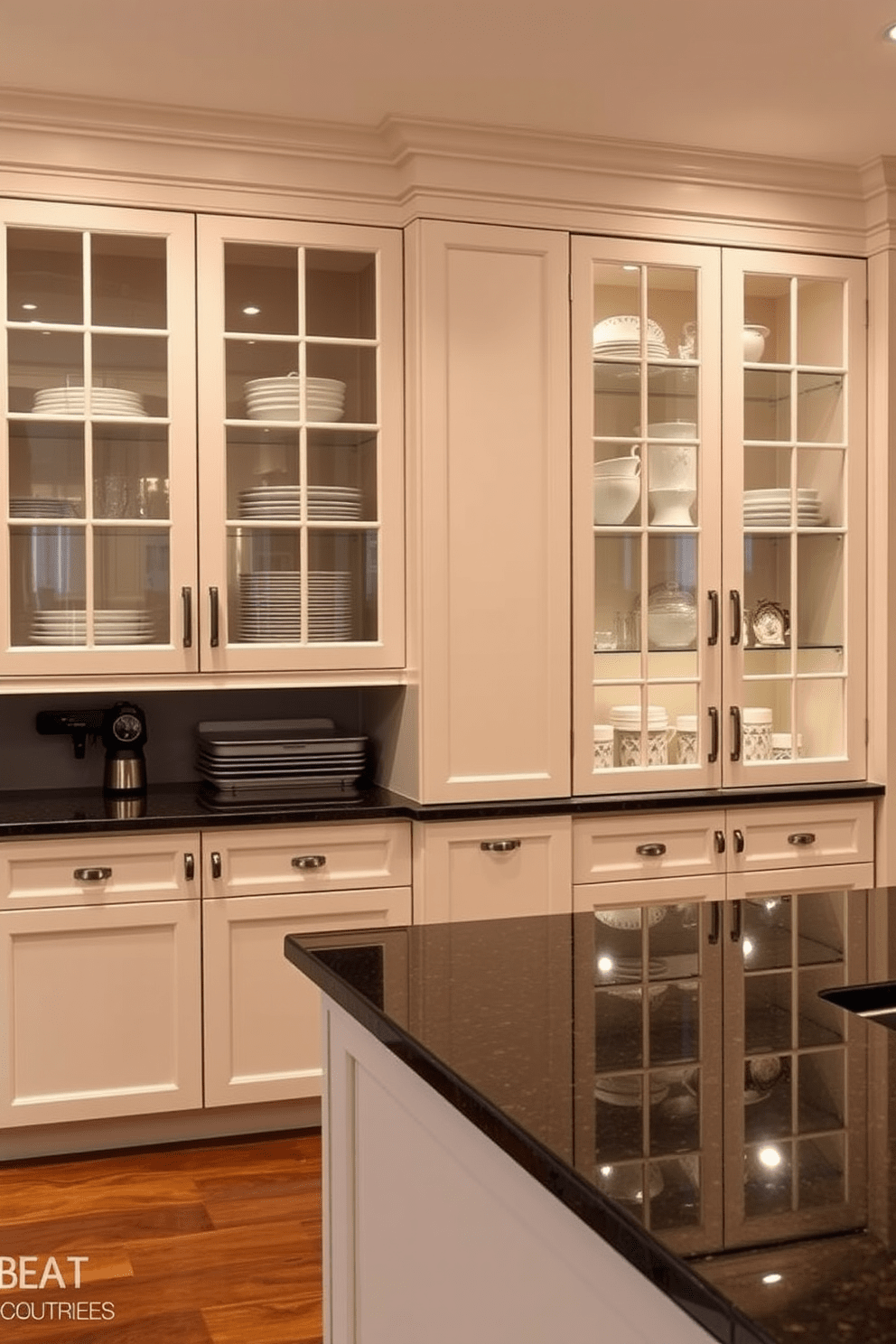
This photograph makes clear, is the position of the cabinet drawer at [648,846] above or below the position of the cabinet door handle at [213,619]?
below

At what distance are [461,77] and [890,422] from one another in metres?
1.53

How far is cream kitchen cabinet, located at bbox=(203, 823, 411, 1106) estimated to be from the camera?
11.4 feet

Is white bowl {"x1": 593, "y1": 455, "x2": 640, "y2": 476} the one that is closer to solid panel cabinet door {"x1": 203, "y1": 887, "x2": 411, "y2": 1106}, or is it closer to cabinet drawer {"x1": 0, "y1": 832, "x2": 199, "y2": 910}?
solid panel cabinet door {"x1": 203, "y1": 887, "x2": 411, "y2": 1106}

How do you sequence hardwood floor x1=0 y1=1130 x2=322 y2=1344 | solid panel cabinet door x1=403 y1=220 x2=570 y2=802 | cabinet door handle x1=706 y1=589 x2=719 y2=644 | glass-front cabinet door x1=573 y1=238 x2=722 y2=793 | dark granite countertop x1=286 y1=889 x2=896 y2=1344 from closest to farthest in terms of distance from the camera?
dark granite countertop x1=286 y1=889 x2=896 y2=1344, hardwood floor x1=0 y1=1130 x2=322 y2=1344, solid panel cabinet door x1=403 y1=220 x2=570 y2=802, glass-front cabinet door x1=573 y1=238 x2=722 y2=793, cabinet door handle x1=706 y1=589 x2=719 y2=644

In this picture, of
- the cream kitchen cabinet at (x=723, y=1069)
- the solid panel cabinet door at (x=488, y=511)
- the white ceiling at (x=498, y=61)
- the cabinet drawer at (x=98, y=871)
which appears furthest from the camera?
the solid panel cabinet door at (x=488, y=511)

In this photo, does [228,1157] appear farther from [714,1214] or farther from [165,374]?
[714,1214]

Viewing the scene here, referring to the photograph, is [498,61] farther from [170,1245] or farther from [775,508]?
[170,1245]

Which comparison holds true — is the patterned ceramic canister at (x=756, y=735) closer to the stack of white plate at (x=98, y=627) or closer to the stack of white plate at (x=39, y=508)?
the stack of white plate at (x=98, y=627)

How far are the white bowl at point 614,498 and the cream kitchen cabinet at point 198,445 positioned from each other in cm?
54

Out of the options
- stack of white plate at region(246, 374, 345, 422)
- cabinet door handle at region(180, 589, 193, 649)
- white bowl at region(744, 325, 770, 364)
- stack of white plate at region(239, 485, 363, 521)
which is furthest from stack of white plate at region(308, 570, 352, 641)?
white bowl at region(744, 325, 770, 364)

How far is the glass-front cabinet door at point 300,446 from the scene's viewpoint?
3543 mm

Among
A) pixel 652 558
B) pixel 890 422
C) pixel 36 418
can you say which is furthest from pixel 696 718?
pixel 36 418

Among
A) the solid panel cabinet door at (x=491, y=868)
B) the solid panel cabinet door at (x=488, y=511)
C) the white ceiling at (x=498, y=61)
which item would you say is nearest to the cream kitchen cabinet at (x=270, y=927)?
the solid panel cabinet door at (x=491, y=868)

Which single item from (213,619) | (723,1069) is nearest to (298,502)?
(213,619)
